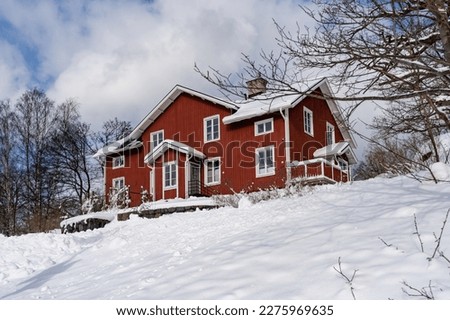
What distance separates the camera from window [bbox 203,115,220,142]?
24875 millimetres

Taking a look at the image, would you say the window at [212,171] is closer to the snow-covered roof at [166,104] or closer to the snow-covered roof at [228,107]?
the snow-covered roof at [228,107]

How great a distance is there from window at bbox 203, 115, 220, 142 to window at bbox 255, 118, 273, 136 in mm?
2254

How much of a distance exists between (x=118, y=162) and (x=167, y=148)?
197 inches

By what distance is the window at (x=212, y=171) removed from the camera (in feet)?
80.1

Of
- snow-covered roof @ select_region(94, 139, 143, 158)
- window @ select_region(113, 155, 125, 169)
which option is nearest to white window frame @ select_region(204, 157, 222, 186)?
snow-covered roof @ select_region(94, 139, 143, 158)

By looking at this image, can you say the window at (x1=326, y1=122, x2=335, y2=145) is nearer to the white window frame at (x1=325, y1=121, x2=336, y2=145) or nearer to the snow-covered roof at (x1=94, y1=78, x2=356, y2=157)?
the white window frame at (x1=325, y1=121, x2=336, y2=145)

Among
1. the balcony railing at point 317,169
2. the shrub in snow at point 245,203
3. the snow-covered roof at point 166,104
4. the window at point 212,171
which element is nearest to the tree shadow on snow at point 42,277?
the shrub in snow at point 245,203

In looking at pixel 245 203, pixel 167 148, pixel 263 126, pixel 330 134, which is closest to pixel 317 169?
pixel 263 126

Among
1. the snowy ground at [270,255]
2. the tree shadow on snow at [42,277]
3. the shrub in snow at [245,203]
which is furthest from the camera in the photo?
the shrub in snow at [245,203]

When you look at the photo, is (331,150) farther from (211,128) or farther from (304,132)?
(211,128)

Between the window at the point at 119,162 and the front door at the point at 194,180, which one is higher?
the window at the point at 119,162

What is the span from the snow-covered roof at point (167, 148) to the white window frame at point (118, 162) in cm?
319
